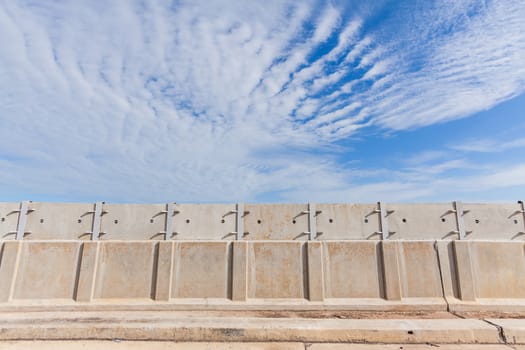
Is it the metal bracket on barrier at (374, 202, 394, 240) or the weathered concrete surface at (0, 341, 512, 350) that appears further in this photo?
the metal bracket on barrier at (374, 202, 394, 240)

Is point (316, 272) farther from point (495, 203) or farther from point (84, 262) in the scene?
point (495, 203)

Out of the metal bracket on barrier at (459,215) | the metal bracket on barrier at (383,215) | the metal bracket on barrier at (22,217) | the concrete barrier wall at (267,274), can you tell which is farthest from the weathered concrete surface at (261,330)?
the metal bracket on barrier at (459,215)

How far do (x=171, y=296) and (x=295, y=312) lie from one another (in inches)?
98.6

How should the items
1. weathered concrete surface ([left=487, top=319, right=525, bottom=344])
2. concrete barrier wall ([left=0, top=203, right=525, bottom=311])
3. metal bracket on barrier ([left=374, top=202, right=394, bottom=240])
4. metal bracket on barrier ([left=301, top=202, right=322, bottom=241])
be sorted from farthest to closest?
metal bracket on barrier ([left=374, top=202, right=394, bottom=240])
metal bracket on barrier ([left=301, top=202, right=322, bottom=241])
concrete barrier wall ([left=0, top=203, right=525, bottom=311])
weathered concrete surface ([left=487, top=319, right=525, bottom=344])

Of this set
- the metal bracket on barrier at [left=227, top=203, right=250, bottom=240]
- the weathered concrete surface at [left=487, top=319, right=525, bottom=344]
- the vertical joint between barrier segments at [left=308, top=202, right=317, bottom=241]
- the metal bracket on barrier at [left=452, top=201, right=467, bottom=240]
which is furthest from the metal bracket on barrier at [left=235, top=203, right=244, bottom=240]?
the metal bracket on barrier at [left=452, top=201, right=467, bottom=240]

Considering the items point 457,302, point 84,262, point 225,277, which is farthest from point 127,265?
→ point 457,302

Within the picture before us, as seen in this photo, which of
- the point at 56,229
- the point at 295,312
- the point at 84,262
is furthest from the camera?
the point at 56,229

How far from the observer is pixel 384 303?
6121 mm

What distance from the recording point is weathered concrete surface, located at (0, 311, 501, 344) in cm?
468

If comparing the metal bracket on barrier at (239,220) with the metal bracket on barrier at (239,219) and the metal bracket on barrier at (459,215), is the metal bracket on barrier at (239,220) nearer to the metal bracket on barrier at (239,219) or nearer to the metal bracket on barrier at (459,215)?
the metal bracket on barrier at (239,219)

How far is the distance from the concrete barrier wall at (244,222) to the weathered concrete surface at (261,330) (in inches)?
197

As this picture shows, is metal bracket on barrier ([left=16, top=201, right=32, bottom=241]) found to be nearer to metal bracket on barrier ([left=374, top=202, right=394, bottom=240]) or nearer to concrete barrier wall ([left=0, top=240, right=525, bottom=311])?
concrete barrier wall ([left=0, top=240, right=525, bottom=311])

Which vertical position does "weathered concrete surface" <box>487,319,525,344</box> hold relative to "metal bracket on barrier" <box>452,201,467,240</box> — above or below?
below

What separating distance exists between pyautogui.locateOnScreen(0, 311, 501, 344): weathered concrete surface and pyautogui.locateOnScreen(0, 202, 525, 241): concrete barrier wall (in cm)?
501
